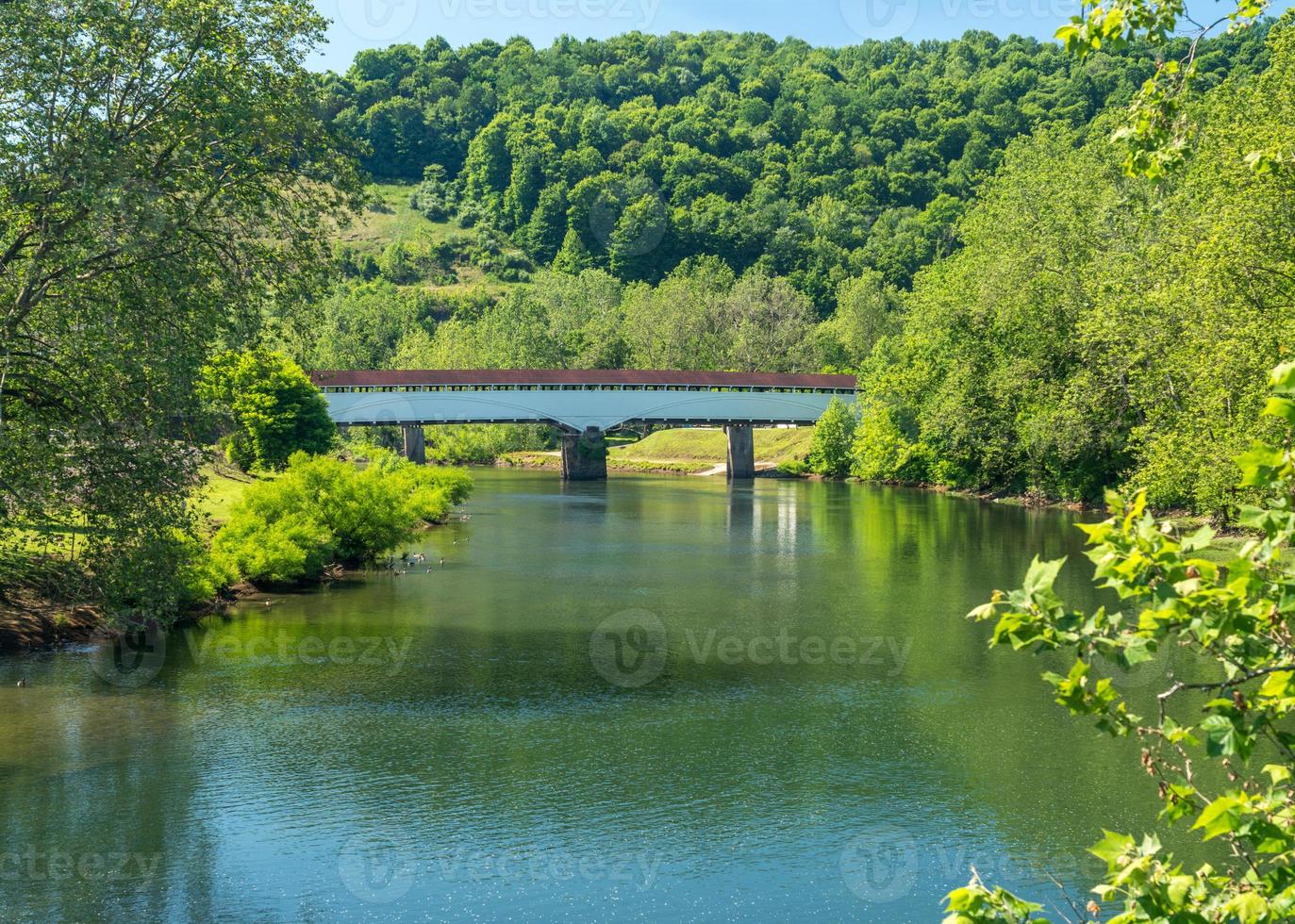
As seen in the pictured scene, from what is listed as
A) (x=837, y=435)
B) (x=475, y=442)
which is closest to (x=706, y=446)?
(x=475, y=442)

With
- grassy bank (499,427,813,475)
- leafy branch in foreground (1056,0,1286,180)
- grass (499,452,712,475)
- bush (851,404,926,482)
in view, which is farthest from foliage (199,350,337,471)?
leafy branch in foreground (1056,0,1286,180)

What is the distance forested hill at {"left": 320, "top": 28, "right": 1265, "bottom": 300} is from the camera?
135m

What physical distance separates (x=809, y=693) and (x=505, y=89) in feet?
592

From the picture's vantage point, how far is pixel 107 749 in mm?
16484

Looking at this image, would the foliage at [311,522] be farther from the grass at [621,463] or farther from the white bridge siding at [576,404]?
the grass at [621,463]

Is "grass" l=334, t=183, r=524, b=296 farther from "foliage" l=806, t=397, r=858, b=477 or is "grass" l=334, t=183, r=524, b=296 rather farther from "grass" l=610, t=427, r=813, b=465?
"foliage" l=806, t=397, r=858, b=477

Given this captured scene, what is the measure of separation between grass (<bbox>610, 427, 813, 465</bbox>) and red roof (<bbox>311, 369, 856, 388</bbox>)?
6.59m

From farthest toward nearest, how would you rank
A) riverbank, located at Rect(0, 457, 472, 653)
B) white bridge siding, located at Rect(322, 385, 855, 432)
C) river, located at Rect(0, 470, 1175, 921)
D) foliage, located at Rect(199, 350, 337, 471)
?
white bridge siding, located at Rect(322, 385, 855, 432) < foliage, located at Rect(199, 350, 337, 471) < riverbank, located at Rect(0, 457, 472, 653) < river, located at Rect(0, 470, 1175, 921)

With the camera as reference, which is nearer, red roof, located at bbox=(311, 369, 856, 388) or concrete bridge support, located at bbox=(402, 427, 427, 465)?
red roof, located at bbox=(311, 369, 856, 388)

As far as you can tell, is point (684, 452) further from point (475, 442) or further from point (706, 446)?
point (475, 442)

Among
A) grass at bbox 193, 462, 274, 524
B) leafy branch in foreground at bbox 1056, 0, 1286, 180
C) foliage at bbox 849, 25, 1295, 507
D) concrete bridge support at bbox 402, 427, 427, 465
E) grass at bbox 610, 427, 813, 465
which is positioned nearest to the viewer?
leafy branch in foreground at bbox 1056, 0, 1286, 180

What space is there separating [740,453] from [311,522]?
159 ft

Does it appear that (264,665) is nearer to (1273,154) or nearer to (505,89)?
(1273,154)

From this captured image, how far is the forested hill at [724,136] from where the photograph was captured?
135 m
